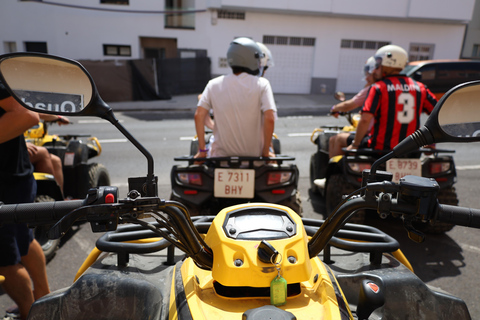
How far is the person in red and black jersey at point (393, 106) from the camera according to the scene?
4316 mm

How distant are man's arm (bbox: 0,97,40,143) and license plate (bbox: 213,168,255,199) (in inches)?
69.5

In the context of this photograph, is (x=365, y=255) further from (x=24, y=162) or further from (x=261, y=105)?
(x=24, y=162)

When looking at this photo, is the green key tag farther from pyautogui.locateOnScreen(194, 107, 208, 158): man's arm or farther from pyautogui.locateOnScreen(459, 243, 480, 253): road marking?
pyautogui.locateOnScreen(459, 243, 480, 253): road marking

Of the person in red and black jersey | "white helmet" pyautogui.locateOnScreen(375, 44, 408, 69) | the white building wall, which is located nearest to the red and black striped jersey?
the person in red and black jersey

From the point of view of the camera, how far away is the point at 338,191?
4562 millimetres

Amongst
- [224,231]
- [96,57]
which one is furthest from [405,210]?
[96,57]

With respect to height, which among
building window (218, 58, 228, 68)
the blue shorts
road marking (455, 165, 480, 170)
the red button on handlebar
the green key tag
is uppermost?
building window (218, 58, 228, 68)

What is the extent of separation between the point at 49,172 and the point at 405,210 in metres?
3.75

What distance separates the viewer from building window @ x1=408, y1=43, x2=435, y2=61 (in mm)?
23078

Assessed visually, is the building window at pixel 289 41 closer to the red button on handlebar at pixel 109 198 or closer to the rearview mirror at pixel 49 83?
the rearview mirror at pixel 49 83

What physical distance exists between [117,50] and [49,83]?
22.1 metres

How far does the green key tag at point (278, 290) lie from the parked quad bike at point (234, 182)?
2451 millimetres

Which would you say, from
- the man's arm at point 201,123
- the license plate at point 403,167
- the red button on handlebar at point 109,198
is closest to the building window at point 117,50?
the man's arm at point 201,123

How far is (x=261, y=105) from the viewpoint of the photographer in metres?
4.04
